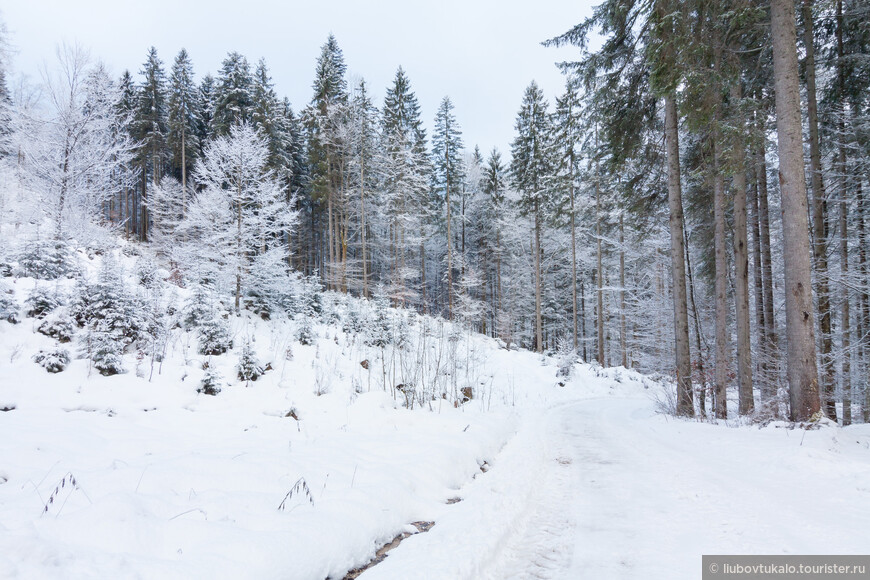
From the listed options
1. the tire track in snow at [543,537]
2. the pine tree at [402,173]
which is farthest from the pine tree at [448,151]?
the tire track in snow at [543,537]

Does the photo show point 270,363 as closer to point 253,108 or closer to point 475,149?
point 253,108

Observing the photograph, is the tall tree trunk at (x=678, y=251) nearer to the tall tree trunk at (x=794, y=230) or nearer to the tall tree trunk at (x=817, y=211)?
the tall tree trunk at (x=817, y=211)

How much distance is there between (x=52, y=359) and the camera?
5949mm

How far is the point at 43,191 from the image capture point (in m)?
11.2

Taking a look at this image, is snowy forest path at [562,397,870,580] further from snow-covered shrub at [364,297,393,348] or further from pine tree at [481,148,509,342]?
pine tree at [481,148,509,342]

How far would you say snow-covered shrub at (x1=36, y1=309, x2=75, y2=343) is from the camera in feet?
22.4

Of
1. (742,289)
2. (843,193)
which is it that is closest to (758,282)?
(843,193)

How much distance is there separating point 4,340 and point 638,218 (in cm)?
1442

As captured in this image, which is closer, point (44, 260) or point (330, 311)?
point (44, 260)

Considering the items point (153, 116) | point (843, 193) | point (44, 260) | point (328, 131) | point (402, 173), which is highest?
point (153, 116)

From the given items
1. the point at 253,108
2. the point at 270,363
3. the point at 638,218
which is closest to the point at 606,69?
the point at 638,218

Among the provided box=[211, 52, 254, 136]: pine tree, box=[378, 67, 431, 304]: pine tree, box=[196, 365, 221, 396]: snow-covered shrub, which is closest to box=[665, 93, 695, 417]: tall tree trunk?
box=[196, 365, 221, 396]: snow-covered shrub

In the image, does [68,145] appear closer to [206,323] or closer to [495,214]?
[206,323]

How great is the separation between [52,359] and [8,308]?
2176 mm
